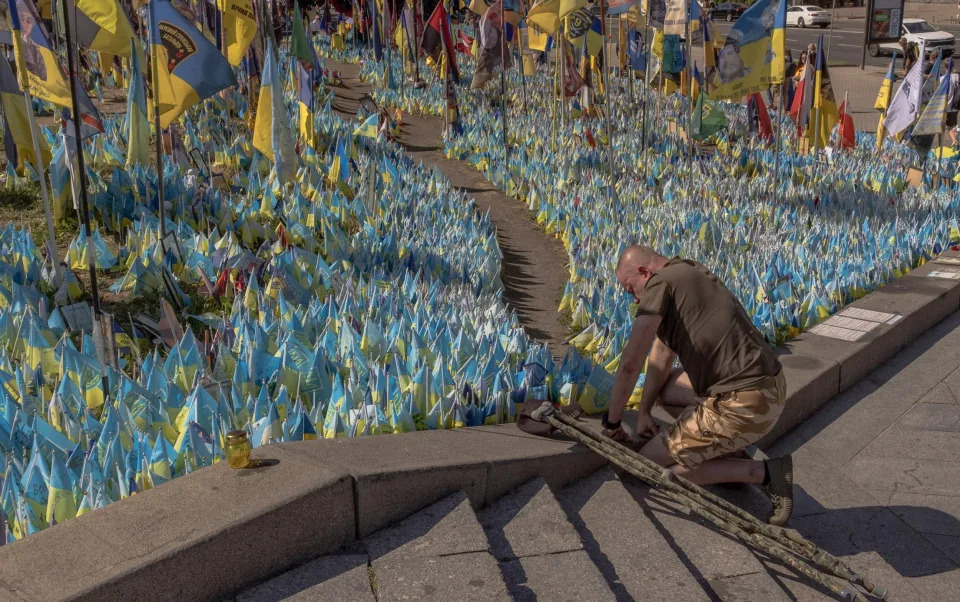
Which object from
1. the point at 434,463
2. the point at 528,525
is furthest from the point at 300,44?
the point at 528,525

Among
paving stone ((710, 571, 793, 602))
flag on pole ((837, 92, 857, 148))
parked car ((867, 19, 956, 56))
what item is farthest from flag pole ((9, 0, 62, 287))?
parked car ((867, 19, 956, 56))

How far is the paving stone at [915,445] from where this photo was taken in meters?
4.75

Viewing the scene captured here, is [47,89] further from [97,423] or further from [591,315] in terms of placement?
[591,315]

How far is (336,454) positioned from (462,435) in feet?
2.18

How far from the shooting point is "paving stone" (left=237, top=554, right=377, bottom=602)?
2805 mm

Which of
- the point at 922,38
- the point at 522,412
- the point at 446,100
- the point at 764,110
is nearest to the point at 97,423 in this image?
the point at 522,412

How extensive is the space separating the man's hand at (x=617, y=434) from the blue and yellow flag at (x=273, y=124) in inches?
188

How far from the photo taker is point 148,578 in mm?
2578

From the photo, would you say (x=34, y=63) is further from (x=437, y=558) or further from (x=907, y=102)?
(x=907, y=102)

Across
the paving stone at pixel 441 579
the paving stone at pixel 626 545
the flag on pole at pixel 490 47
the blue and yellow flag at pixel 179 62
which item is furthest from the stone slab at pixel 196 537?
the flag on pole at pixel 490 47

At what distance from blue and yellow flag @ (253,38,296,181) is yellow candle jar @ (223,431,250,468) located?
5.02m

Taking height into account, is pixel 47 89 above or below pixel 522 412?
above

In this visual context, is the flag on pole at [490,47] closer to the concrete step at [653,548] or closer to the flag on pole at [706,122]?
the flag on pole at [706,122]

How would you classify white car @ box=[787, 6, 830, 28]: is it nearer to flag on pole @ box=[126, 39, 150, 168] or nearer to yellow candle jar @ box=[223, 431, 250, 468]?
flag on pole @ box=[126, 39, 150, 168]
